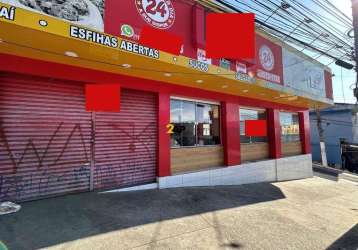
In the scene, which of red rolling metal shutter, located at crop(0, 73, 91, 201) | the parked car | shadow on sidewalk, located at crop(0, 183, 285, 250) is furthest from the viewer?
the parked car

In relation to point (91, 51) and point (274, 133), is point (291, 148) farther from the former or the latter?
point (91, 51)

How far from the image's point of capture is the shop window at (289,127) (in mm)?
15180

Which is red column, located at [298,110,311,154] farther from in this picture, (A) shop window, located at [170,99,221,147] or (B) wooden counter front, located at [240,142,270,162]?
(A) shop window, located at [170,99,221,147]

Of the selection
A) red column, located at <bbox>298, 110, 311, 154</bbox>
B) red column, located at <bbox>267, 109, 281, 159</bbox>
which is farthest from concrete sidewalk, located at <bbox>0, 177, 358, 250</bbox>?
red column, located at <bbox>298, 110, 311, 154</bbox>

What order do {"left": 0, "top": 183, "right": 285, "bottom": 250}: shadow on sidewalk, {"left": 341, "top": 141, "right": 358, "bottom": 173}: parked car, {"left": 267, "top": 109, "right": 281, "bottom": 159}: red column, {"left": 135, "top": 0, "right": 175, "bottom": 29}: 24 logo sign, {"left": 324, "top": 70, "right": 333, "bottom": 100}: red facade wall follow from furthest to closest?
1. {"left": 341, "top": 141, "right": 358, "bottom": 173}: parked car
2. {"left": 324, "top": 70, "right": 333, "bottom": 100}: red facade wall
3. {"left": 267, "top": 109, "right": 281, "bottom": 159}: red column
4. {"left": 135, "top": 0, "right": 175, "bottom": 29}: 24 logo sign
5. {"left": 0, "top": 183, "right": 285, "bottom": 250}: shadow on sidewalk

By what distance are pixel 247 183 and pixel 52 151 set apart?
7.91 m

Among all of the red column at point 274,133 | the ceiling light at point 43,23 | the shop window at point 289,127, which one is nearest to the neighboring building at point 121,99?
the ceiling light at point 43,23

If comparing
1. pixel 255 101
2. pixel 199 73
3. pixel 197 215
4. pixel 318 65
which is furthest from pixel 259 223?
pixel 318 65

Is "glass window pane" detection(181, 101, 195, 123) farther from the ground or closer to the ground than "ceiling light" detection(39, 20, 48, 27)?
closer to the ground

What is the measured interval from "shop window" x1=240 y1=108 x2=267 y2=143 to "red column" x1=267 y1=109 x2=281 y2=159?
0.28m

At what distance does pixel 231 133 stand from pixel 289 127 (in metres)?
6.48

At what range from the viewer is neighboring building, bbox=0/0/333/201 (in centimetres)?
562

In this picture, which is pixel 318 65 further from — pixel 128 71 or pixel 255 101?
pixel 128 71

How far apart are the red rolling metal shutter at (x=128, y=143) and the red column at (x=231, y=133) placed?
3.46 metres
